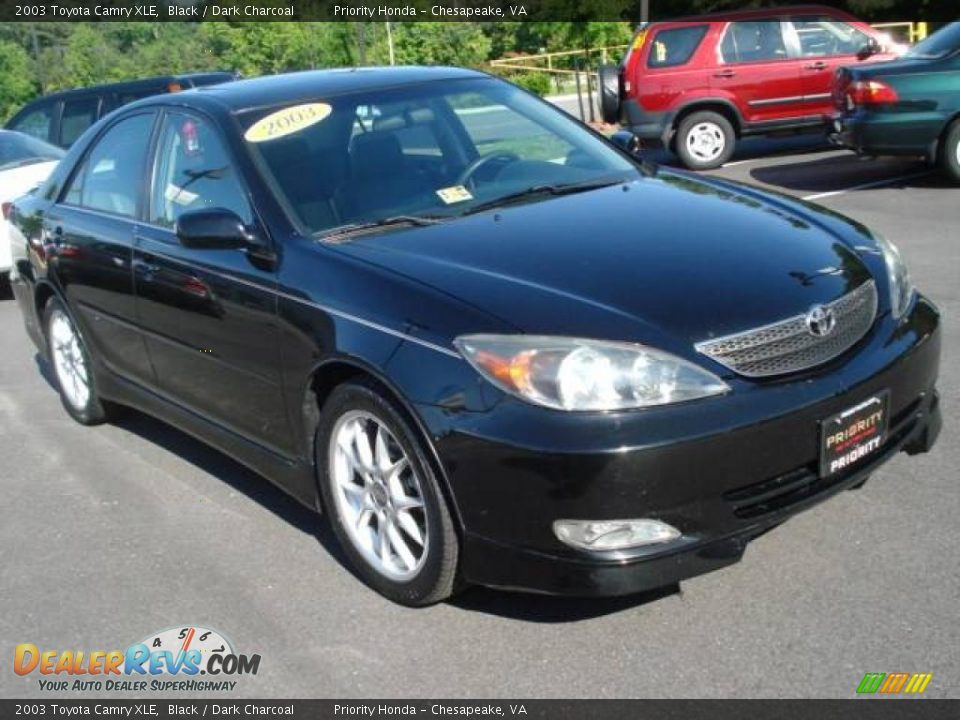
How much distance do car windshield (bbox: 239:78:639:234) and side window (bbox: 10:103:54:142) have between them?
410 inches

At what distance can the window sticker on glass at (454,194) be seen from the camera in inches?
169

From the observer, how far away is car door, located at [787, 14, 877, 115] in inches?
537

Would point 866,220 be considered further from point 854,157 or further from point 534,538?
point 534,538

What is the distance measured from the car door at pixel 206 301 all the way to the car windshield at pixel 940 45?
831 centimetres

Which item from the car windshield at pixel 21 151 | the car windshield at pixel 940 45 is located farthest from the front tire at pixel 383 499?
the car windshield at pixel 940 45

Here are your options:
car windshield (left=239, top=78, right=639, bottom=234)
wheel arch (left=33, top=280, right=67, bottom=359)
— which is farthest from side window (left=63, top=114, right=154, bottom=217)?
car windshield (left=239, top=78, right=639, bottom=234)

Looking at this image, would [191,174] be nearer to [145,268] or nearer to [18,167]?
[145,268]

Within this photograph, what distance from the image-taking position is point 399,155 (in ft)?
14.6

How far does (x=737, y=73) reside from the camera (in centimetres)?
1367

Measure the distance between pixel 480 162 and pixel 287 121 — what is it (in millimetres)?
767

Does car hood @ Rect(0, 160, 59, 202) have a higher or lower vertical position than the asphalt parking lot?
higher
